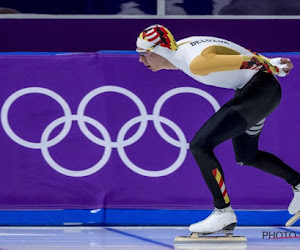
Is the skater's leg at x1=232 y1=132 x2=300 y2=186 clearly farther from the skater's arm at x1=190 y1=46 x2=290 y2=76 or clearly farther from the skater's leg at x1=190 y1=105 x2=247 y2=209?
the skater's arm at x1=190 y1=46 x2=290 y2=76

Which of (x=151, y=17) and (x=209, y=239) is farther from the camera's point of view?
(x=151, y=17)

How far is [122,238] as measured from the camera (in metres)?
6.76

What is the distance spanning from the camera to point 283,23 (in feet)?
32.9

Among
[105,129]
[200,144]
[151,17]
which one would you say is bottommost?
[200,144]

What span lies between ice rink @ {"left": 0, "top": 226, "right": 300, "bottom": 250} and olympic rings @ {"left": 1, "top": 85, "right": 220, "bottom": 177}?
53 centimetres

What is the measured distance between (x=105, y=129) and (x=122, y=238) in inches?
41.6

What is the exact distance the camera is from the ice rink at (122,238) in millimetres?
6297

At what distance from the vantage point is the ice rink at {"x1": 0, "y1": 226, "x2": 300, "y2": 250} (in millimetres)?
6297

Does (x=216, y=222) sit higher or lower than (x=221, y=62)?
lower

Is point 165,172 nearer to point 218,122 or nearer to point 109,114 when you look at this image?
point 109,114

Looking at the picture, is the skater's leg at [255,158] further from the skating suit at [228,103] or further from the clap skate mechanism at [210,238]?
the clap skate mechanism at [210,238]

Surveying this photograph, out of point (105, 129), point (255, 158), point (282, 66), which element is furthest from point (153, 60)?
point (105, 129)

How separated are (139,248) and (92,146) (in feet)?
4.50

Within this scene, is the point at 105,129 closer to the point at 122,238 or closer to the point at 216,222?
the point at 122,238
